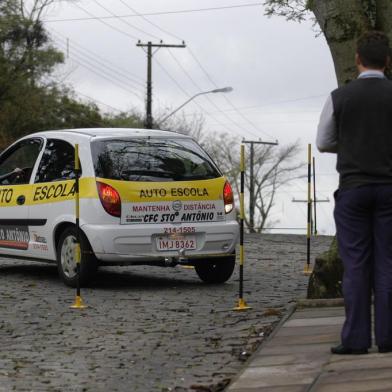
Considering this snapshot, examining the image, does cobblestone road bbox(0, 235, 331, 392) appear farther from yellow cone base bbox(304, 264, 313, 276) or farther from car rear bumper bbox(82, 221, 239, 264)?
car rear bumper bbox(82, 221, 239, 264)

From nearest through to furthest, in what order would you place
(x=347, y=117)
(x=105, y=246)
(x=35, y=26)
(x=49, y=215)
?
(x=347, y=117) < (x=105, y=246) < (x=49, y=215) < (x=35, y=26)

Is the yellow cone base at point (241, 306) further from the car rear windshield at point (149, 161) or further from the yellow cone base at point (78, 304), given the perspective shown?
the car rear windshield at point (149, 161)

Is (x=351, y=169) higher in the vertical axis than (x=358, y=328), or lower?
higher

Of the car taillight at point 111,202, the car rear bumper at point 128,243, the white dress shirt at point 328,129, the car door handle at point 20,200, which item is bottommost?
the car rear bumper at point 128,243

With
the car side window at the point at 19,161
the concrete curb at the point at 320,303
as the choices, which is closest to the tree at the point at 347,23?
the concrete curb at the point at 320,303

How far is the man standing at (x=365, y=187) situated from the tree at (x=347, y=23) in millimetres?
2785

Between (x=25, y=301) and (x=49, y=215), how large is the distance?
163 centimetres

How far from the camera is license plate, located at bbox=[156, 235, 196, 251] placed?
11109mm

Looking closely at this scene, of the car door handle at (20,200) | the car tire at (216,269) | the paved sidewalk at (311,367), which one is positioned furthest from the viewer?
the car door handle at (20,200)

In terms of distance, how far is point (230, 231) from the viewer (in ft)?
37.9

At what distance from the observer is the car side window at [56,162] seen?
1172cm

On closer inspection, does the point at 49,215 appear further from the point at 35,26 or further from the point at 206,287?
the point at 35,26

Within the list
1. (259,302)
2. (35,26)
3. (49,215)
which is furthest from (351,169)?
(35,26)

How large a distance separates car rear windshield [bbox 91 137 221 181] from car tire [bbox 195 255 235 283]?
0.97m
